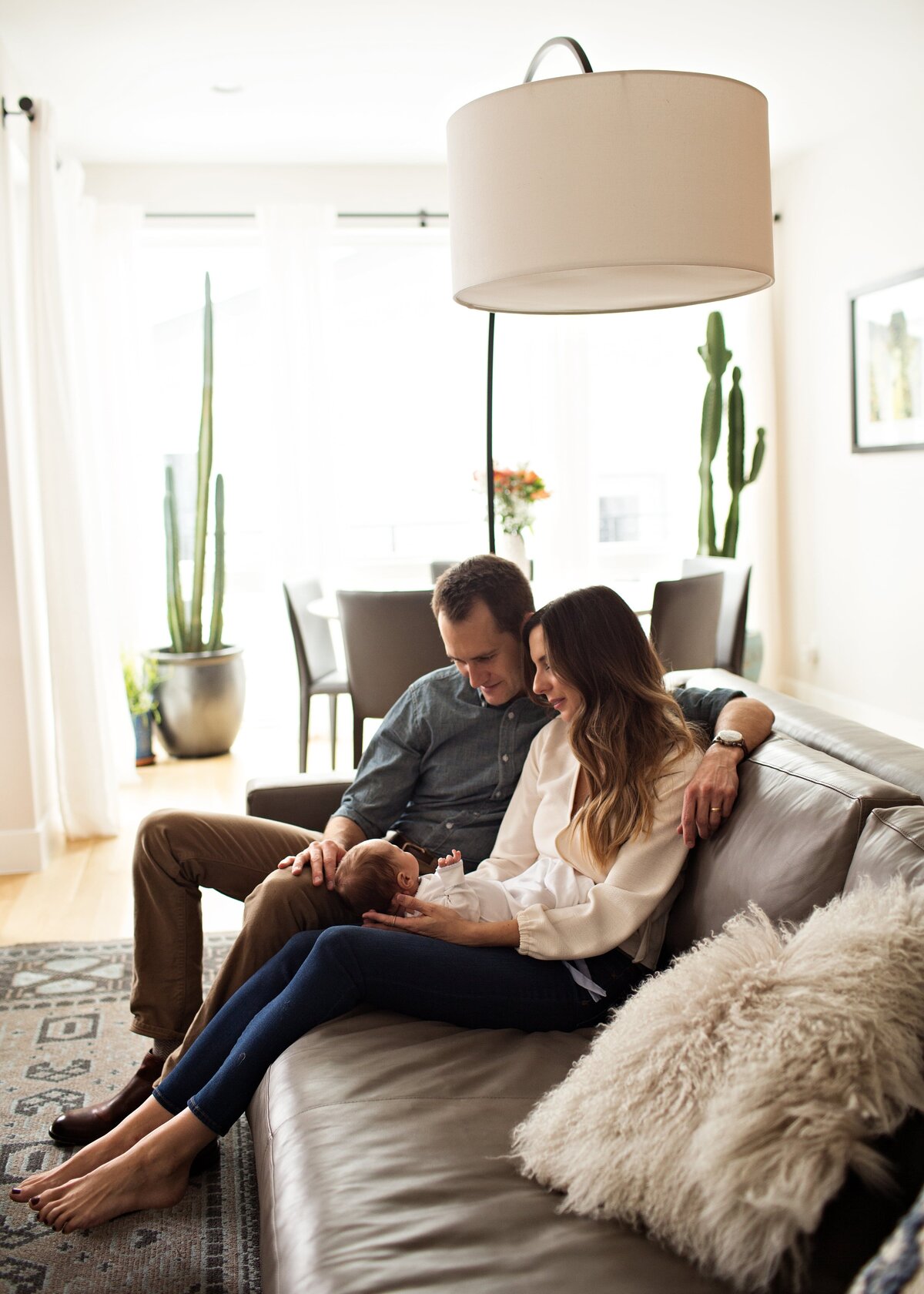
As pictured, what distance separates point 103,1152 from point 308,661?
2.72 meters

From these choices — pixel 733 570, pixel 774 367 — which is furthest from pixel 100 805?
pixel 774 367

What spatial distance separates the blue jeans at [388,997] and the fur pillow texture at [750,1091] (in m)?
0.34

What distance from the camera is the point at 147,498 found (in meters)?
5.52

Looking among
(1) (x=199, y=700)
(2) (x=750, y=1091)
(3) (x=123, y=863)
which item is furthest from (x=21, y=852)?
(2) (x=750, y=1091)

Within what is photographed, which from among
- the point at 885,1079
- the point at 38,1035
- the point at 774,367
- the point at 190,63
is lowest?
the point at 38,1035

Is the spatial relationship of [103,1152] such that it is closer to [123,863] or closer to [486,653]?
[486,653]

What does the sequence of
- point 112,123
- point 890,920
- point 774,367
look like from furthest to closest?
point 774,367 < point 112,123 < point 890,920

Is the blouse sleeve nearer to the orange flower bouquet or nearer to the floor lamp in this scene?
the floor lamp

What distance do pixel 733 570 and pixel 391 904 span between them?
8.54ft

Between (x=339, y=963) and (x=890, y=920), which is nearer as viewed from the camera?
(x=890, y=920)

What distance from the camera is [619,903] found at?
1660 mm

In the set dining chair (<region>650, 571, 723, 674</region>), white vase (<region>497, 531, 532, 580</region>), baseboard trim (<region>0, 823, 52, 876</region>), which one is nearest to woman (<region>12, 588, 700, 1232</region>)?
dining chair (<region>650, 571, 723, 674</region>)

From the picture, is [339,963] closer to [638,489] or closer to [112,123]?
[112,123]

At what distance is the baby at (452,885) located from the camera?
179cm
